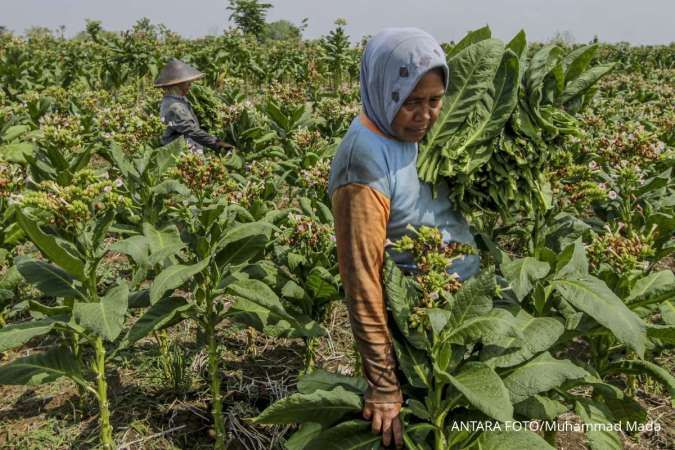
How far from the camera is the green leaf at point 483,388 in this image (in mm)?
1954

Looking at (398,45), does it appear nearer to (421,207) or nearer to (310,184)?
(421,207)

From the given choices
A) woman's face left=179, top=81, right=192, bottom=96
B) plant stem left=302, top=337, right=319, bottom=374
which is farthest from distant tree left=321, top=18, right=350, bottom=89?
plant stem left=302, top=337, right=319, bottom=374

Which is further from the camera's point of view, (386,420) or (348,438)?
(348,438)

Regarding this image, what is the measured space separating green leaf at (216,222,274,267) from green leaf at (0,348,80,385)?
3.12 feet

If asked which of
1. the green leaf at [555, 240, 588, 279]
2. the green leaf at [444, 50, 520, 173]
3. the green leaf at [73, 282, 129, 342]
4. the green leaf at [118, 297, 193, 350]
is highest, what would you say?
the green leaf at [444, 50, 520, 173]

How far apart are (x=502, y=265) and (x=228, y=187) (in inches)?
72.2

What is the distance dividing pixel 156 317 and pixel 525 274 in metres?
1.88

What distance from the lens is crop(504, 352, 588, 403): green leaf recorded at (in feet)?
7.54

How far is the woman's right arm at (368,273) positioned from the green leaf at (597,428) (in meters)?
1.09

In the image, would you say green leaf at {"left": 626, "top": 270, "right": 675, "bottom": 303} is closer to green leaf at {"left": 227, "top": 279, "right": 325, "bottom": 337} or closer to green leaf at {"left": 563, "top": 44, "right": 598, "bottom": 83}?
green leaf at {"left": 563, "top": 44, "right": 598, "bottom": 83}

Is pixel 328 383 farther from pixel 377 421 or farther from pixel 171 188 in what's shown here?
pixel 171 188

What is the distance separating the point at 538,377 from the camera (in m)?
2.33

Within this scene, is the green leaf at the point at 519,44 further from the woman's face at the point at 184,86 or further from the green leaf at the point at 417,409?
the woman's face at the point at 184,86

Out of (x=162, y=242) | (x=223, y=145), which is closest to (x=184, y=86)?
(x=223, y=145)
